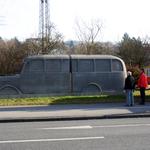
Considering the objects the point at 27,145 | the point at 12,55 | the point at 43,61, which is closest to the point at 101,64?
the point at 43,61

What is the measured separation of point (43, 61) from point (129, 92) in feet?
21.1

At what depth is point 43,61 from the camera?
26.5 metres

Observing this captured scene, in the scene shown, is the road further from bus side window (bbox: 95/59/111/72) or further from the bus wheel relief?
bus side window (bbox: 95/59/111/72)

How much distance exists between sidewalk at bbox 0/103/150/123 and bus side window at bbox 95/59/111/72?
4970 millimetres

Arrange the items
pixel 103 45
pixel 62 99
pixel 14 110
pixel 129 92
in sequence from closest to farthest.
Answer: pixel 14 110, pixel 129 92, pixel 62 99, pixel 103 45

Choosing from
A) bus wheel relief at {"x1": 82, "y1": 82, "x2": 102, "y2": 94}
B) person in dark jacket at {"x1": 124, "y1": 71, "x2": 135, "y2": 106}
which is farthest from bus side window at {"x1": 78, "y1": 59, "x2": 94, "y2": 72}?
person in dark jacket at {"x1": 124, "y1": 71, "x2": 135, "y2": 106}

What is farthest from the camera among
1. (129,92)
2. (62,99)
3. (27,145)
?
(62,99)

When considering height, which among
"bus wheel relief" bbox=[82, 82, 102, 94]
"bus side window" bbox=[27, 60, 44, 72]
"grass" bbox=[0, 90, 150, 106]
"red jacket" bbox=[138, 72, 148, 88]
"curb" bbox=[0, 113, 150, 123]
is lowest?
"curb" bbox=[0, 113, 150, 123]

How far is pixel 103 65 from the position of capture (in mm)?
27312

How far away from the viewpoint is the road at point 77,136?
10.9 metres

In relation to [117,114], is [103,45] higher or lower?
higher

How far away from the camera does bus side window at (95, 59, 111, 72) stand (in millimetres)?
27250

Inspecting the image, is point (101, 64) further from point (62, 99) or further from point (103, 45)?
point (103, 45)

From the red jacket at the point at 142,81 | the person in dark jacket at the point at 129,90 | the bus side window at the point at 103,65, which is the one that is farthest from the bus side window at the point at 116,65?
the person in dark jacket at the point at 129,90
